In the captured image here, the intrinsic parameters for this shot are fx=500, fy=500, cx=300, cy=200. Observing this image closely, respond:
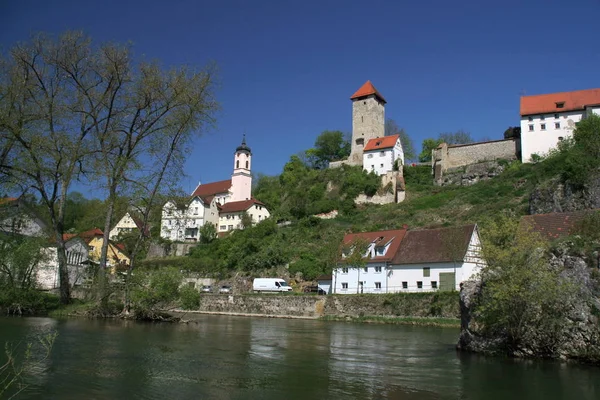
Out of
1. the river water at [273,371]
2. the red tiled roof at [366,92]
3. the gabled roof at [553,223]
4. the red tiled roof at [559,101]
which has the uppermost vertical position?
the red tiled roof at [366,92]

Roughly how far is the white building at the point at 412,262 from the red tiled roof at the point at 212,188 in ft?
172

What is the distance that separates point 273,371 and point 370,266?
1370 inches

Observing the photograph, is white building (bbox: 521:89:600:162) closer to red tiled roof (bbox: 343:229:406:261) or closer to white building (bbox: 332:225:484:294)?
white building (bbox: 332:225:484:294)

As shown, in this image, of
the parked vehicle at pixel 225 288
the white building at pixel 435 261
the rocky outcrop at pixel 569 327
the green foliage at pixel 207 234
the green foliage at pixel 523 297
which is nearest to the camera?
the rocky outcrop at pixel 569 327

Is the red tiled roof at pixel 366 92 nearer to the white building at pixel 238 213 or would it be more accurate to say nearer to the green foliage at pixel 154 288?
the white building at pixel 238 213

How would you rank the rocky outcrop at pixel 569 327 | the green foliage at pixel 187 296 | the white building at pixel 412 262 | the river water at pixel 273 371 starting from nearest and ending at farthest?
the river water at pixel 273 371
the rocky outcrop at pixel 569 327
the green foliage at pixel 187 296
the white building at pixel 412 262

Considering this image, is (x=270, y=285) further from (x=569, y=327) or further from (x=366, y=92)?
(x=366, y=92)

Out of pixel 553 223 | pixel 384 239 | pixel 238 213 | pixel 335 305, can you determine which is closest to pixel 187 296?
pixel 335 305

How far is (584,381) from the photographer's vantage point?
14.9m

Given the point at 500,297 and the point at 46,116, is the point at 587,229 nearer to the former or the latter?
the point at 500,297

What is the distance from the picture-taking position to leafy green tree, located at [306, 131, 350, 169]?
110m

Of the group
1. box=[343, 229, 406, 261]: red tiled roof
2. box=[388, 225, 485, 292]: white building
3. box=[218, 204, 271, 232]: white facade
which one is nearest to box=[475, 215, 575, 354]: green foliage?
box=[388, 225, 485, 292]: white building

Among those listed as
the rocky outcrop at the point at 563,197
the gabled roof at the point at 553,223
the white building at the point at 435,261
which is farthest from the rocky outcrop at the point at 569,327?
the rocky outcrop at the point at 563,197

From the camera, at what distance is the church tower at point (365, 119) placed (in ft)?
305
